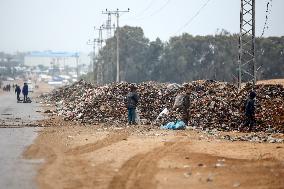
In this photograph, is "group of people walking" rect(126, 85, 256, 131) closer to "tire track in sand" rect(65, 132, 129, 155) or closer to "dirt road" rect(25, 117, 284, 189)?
"dirt road" rect(25, 117, 284, 189)

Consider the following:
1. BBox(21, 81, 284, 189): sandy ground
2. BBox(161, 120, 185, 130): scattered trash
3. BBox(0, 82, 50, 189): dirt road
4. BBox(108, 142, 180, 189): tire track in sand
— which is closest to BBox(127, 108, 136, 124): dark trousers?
BBox(161, 120, 185, 130): scattered trash

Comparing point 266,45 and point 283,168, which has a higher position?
point 266,45

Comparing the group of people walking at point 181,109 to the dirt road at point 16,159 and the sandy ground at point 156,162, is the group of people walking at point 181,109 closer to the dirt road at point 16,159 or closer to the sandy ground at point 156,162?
the sandy ground at point 156,162

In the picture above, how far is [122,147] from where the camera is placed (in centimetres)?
1283

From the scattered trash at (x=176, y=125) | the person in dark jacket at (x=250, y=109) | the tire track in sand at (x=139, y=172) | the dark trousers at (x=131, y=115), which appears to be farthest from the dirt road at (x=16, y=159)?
the person in dark jacket at (x=250, y=109)

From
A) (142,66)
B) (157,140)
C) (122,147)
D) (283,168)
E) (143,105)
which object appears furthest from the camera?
(142,66)

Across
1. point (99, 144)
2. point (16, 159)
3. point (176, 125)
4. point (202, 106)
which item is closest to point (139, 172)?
point (16, 159)

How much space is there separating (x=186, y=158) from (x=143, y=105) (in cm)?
1199

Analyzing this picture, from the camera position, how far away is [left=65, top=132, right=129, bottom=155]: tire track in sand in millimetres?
12588

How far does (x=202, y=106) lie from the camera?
64.8 feet

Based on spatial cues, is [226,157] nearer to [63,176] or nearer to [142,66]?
[63,176]

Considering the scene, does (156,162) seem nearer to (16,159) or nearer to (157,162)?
(157,162)

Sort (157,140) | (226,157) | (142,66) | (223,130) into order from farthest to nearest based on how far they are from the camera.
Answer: (142,66) → (223,130) → (157,140) → (226,157)

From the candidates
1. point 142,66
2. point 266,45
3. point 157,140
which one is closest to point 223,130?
point 157,140
